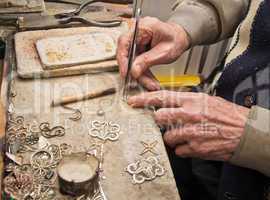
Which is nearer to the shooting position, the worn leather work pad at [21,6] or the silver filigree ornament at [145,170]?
the silver filigree ornament at [145,170]

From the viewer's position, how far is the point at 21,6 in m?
1.23

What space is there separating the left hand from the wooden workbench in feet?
0.15

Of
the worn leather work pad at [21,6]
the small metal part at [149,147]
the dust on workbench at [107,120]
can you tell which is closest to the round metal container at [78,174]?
the dust on workbench at [107,120]

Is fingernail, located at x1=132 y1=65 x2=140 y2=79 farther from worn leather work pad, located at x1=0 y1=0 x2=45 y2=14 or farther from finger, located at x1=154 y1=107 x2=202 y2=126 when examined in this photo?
worn leather work pad, located at x1=0 y1=0 x2=45 y2=14

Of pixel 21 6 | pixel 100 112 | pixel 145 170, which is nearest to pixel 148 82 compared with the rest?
pixel 100 112

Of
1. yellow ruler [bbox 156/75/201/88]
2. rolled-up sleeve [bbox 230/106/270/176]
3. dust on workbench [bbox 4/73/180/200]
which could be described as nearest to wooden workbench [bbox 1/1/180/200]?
dust on workbench [bbox 4/73/180/200]

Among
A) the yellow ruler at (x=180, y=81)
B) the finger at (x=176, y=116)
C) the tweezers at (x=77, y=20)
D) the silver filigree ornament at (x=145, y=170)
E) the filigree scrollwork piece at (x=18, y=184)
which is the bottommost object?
the yellow ruler at (x=180, y=81)

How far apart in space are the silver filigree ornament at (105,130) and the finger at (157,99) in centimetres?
8

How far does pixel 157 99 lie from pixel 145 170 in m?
0.18

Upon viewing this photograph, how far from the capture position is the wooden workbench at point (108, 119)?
73cm

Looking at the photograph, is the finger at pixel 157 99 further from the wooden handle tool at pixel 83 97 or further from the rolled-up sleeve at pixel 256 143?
the rolled-up sleeve at pixel 256 143

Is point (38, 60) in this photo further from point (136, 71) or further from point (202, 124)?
point (202, 124)

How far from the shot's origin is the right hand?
0.96 metres

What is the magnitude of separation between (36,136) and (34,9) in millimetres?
578
